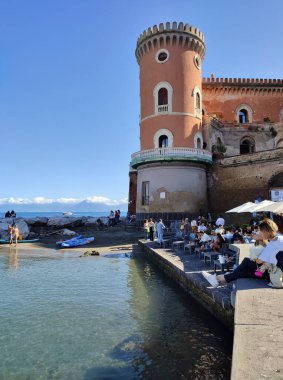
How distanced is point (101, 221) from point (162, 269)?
804 inches

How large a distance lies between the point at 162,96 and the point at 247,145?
9.76 metres

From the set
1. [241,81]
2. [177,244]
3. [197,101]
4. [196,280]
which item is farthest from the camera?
[241,81]

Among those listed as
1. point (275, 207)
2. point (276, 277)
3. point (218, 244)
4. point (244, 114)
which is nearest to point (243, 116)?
point (244, 114)

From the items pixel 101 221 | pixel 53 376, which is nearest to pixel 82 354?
pixel 53 376

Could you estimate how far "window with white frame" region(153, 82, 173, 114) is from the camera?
27.0 metres

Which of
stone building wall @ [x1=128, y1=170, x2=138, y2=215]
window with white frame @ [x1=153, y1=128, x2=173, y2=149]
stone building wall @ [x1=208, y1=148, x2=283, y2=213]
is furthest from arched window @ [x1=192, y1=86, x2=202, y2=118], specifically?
stone building wall @ [x1=128, y1=170, x2=138, y2=215]

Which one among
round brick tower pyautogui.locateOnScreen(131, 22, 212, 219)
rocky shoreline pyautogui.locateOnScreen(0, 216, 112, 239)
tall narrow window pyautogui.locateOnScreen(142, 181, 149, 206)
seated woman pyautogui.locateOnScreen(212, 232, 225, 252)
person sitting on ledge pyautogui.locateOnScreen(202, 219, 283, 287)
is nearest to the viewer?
person sitting on ledge pyautogui.locateOnScreen(202, 219, 283, 287)

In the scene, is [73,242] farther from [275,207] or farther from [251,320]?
[251,320]

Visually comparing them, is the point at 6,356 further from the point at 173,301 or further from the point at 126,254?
the point at 126,254

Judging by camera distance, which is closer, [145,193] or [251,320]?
[251,320]

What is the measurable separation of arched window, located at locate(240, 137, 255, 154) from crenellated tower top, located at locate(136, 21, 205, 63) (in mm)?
8869

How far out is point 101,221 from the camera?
33.8m

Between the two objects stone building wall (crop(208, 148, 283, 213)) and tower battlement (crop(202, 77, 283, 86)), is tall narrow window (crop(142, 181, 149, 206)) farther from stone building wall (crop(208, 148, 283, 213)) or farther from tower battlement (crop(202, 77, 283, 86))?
tower battlement (crop(202, 77, 283, 86))

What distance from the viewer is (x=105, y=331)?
24.0 feet
